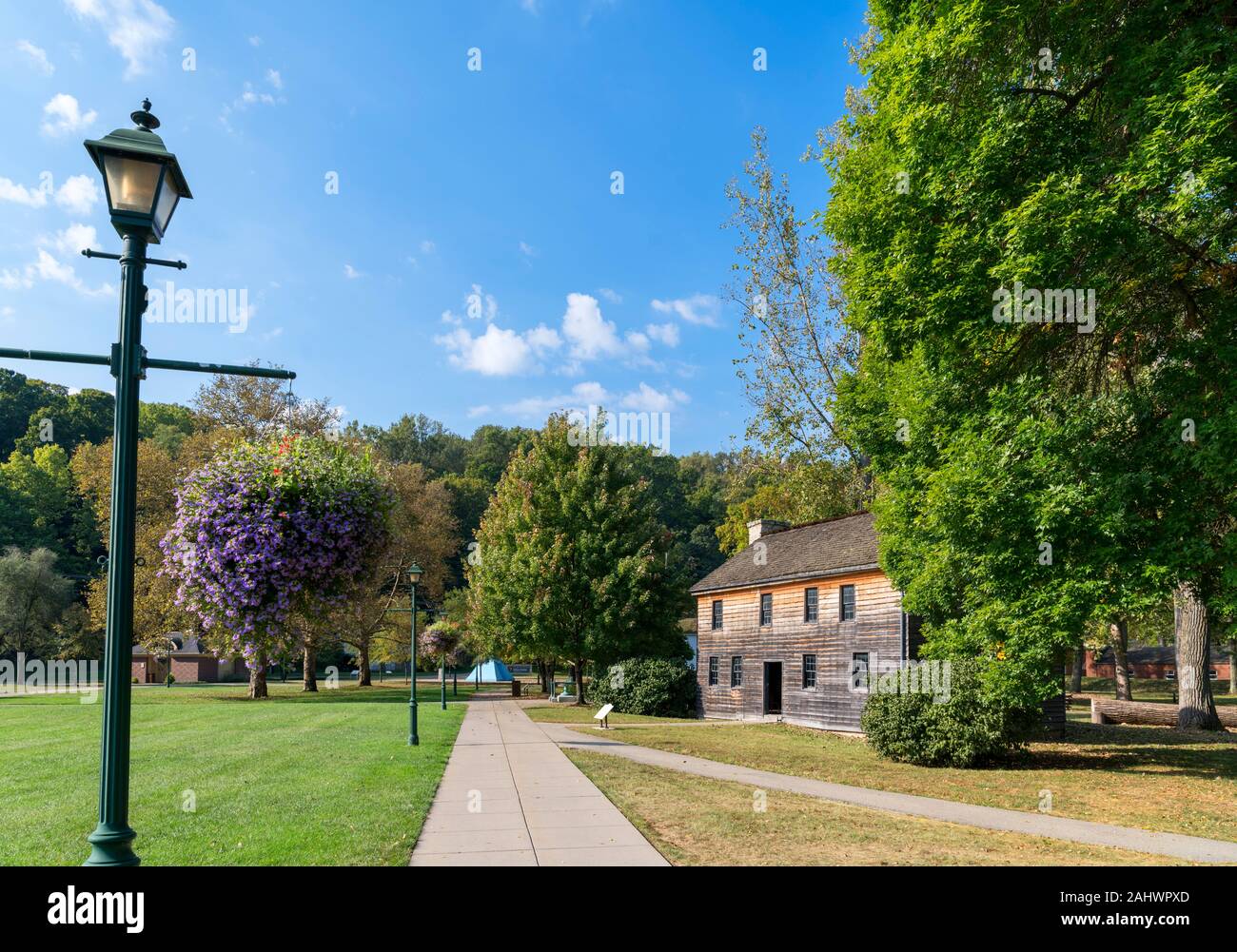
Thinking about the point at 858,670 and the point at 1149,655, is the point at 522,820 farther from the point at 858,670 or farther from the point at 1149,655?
the point at 1149,655

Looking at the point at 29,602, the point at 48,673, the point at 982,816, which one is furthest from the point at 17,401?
the point at 982,816

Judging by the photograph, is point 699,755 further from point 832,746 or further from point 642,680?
point 642,680

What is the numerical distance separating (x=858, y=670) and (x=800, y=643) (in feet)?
11.3

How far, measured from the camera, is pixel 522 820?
33.2 ft

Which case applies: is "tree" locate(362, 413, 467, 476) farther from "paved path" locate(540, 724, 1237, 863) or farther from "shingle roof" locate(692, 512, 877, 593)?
"paved path" locate(540, 724, 1237, 863)

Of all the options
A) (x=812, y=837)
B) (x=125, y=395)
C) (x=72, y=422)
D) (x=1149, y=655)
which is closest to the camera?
(x=125, y=395)

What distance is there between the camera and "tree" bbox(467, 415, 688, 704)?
37.0m

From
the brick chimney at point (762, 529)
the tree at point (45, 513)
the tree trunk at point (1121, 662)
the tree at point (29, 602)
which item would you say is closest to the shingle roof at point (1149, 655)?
the tree trunk at point (1121, 662)

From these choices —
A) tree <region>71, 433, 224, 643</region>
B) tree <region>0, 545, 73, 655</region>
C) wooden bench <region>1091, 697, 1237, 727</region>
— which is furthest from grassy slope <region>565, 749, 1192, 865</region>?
tree <region>0, 545, 73, 655</region>

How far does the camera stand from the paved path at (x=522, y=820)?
321 inches

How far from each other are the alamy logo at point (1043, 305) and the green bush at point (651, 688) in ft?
81.7

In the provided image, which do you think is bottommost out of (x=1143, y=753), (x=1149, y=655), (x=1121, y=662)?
(x=1149, y=655)

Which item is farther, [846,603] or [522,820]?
[846,603]
